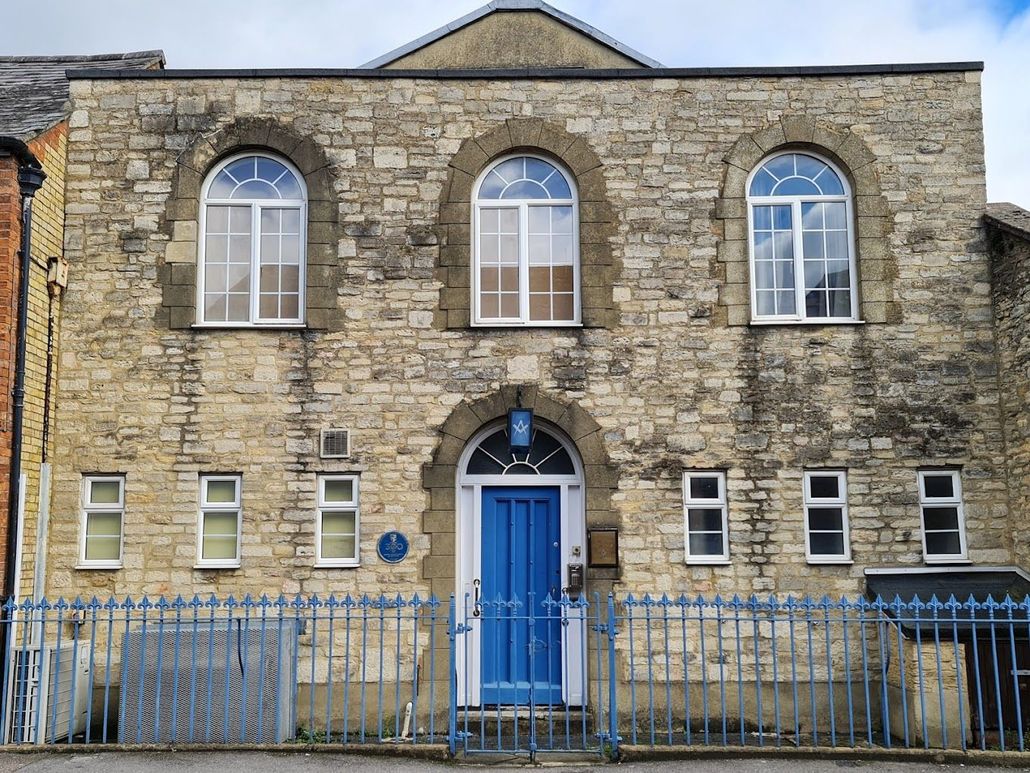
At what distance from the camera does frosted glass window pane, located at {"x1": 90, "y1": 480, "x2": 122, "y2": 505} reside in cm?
1059

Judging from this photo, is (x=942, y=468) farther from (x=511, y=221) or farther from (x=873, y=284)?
(x=511, y=221)

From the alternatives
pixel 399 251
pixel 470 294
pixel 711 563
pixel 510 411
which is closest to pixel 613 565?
pixel 711 563

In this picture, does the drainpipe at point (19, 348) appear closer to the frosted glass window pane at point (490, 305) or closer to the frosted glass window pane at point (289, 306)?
the frosted glass window pane at point (289, 306)

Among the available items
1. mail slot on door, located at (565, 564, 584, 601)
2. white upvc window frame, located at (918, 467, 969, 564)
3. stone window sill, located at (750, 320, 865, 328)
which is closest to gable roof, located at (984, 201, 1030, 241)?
stone window sill, located at (750, 320, 865, 328)

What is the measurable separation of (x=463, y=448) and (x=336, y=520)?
1.47 metres

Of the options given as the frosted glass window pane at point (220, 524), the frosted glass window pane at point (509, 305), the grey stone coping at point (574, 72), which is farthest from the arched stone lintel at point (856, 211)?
the frosted glass window pane at point (220, 524)

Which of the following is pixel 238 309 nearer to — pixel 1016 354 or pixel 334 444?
pixel 334 444

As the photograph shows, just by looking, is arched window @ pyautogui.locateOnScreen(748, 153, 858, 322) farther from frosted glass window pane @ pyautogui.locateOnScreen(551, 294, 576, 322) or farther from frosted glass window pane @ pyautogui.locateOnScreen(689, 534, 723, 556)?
frosted glass window pane @ pyautogui.locateOnScreen(689, 534, 723, 556)

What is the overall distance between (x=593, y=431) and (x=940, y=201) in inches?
172

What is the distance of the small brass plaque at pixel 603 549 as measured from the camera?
33.7 feet

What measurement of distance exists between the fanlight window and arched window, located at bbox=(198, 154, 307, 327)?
7.62 ft

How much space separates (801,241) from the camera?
1103 cm

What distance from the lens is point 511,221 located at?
36.4 ft

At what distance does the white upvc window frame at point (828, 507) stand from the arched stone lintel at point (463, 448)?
1.90 m
